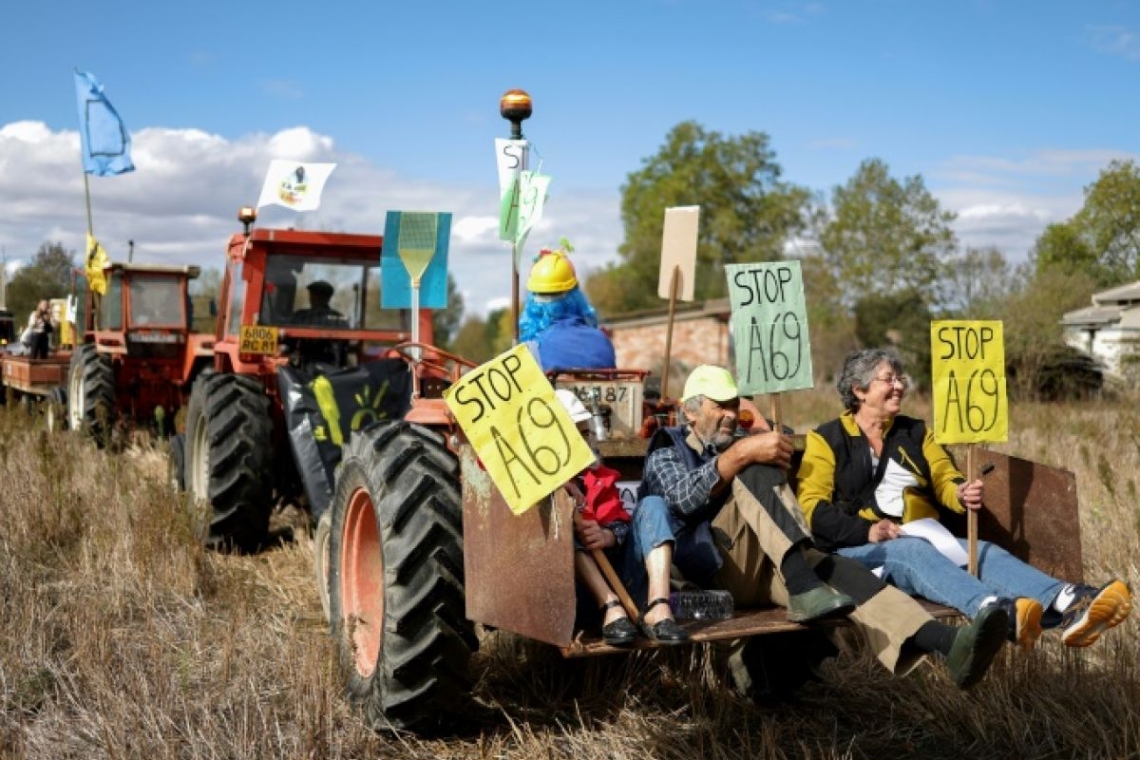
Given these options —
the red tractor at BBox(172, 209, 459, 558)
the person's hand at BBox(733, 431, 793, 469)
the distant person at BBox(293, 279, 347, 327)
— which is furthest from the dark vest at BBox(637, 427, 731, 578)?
the distant person at BBox(293, 279, 347, 327)

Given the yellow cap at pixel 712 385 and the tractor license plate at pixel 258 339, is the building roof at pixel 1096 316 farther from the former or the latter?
the yellow cap at pixel 712 385

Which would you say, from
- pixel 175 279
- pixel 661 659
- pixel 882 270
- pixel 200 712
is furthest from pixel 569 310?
pixel 882 270

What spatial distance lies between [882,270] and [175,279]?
37.6 metres

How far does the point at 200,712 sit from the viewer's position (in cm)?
447

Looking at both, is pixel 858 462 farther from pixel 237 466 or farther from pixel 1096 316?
pixel 1096 316

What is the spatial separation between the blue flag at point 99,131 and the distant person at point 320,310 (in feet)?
22.3

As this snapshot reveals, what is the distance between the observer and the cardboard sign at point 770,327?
429cm

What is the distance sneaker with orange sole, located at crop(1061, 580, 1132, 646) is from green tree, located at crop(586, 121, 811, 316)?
4826 centimetres

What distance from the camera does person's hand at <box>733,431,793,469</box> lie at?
13.6 feet

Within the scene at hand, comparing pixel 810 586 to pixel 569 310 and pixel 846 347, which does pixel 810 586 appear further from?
pixel 846 347

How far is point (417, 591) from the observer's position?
4176 millimetres

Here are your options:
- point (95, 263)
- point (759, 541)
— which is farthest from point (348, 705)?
point (95, 263)

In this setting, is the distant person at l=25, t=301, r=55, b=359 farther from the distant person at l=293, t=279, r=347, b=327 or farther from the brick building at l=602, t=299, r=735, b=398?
the brick building at l=602, t=299, r=735, b=398

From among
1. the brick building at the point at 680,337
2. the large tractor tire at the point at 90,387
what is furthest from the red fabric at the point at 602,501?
the brick building at the point at 680,337
